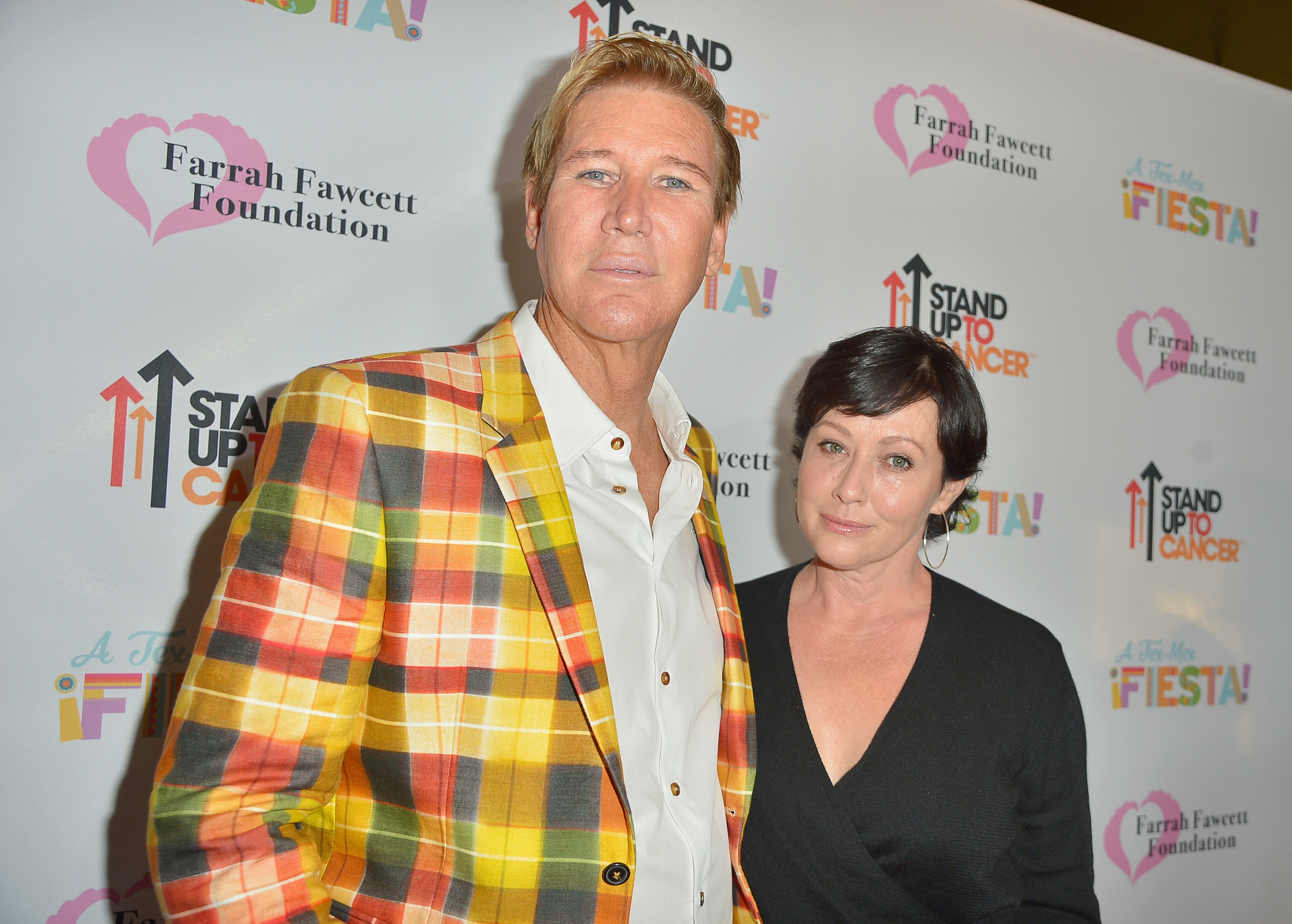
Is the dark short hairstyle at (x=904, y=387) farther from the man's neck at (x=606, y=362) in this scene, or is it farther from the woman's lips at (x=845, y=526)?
the man's neck at (x=606, y=362)

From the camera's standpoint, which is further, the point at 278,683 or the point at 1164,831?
the point at 1164,831

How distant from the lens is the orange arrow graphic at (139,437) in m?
1.77

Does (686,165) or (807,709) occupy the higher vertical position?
(686,165)

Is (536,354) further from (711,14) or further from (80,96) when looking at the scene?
(711,14)

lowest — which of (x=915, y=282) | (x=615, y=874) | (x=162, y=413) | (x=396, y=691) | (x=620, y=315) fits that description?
(x=615, y=874)

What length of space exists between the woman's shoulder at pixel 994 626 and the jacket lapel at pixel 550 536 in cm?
91

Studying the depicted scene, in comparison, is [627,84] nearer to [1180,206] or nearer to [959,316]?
[959,316]

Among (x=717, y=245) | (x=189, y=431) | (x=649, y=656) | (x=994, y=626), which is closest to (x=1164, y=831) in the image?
(x=994, y=626)

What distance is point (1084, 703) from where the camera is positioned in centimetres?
289

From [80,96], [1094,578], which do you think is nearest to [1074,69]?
[1094,578]

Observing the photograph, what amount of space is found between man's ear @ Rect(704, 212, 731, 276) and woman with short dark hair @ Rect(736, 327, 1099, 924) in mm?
366

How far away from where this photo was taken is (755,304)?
2.43 metres

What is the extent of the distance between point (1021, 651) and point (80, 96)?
7.49ft

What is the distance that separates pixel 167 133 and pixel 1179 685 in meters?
3.61
